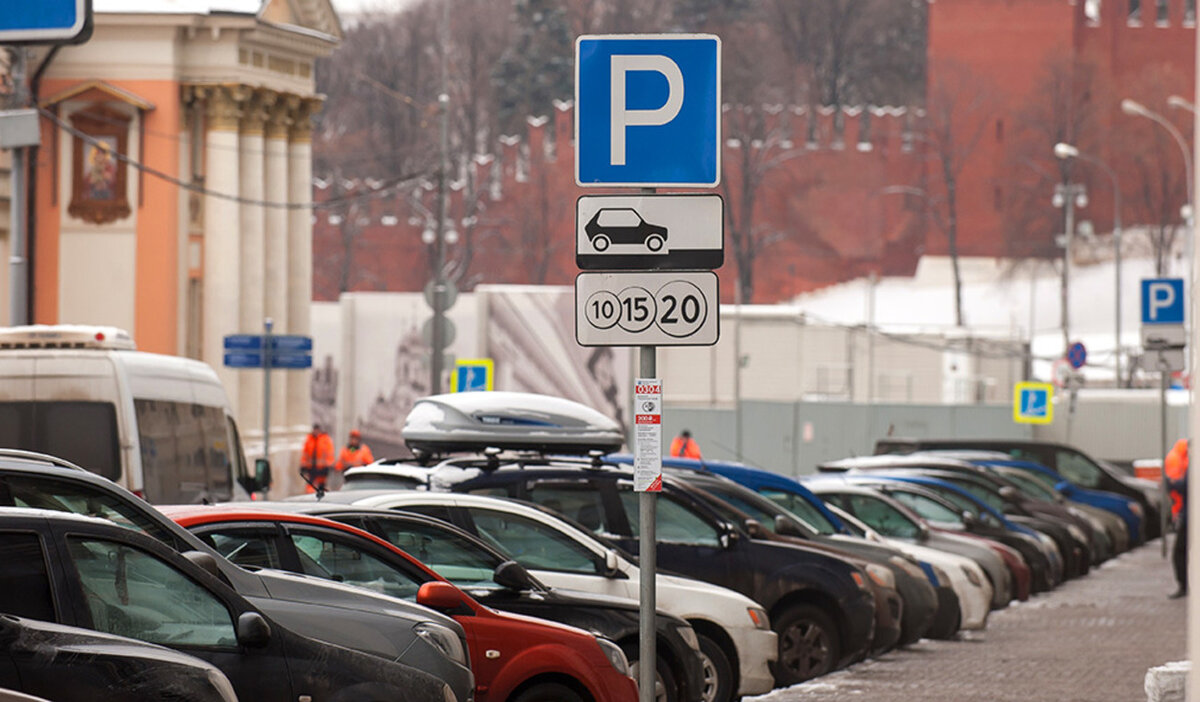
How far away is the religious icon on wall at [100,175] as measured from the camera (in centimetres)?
3862

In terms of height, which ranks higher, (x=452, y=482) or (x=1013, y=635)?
(x=452, y=482)

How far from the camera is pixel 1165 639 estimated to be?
19.0m

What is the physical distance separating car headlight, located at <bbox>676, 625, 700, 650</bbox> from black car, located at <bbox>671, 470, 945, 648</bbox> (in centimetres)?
290

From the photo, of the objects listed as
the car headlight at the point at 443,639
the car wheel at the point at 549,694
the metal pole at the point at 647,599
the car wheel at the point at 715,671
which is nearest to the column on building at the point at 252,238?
the car wheel at the point at 715,671

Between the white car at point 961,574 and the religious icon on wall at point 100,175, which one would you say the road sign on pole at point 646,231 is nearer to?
the white car at point 961,574

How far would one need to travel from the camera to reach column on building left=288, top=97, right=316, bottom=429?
4141cm

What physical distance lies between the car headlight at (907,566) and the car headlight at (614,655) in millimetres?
6903

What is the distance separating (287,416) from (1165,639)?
80.7 feet

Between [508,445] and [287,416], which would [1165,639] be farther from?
[287,416]

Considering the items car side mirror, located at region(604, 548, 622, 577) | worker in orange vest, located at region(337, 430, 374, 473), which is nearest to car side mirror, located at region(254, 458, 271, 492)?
car side mirror, located at region(604, 548, 622, 577)

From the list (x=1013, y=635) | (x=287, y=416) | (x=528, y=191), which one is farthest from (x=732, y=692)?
(x=528, y=191)

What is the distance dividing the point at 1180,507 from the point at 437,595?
16838 millimetres

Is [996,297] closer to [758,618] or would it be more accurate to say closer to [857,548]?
[857,548]

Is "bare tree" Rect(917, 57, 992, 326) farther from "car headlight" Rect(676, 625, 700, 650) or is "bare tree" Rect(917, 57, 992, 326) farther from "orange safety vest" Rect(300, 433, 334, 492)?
"car headlight" Rect(676, 625, 700, 650)
